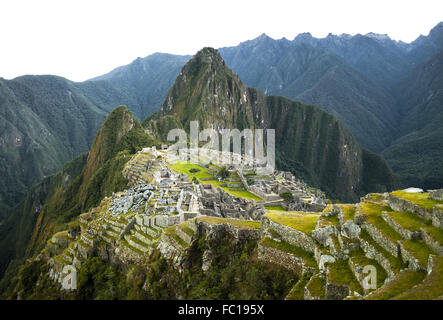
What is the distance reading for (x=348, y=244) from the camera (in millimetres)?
11680

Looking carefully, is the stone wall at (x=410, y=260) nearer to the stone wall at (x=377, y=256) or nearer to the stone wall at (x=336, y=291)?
the stone wall at (x=377, y=256)

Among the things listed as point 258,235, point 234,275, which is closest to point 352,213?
point 258,235

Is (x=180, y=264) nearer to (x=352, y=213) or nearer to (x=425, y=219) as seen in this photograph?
(x=352, y=213)

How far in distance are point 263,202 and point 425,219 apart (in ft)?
111

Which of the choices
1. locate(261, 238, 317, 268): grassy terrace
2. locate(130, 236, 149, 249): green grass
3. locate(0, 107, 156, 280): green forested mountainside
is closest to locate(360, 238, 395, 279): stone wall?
locate(261, 238, 317, 268): grassy terrace

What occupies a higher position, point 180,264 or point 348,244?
point 348,244

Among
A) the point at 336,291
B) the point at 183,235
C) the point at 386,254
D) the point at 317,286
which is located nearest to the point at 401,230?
the point at 386,254

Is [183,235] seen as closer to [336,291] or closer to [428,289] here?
[336,291]

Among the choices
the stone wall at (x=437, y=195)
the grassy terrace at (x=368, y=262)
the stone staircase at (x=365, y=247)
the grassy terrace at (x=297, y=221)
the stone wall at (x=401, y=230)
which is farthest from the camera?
the grassy terrace at (x=297, y=221)

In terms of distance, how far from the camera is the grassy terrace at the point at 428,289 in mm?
7348

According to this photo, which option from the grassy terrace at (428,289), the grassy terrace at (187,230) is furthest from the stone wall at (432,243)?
the grassy terrace at (187,230)

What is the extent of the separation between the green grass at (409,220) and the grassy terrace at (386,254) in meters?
1.22

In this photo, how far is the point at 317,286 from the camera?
34.6 ft
